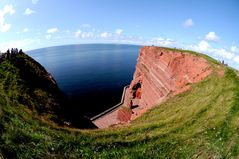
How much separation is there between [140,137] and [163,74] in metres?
48.0

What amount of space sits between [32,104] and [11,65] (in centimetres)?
1527

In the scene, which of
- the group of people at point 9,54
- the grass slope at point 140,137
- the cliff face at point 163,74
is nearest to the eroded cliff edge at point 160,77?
the cliff face at point 163,74

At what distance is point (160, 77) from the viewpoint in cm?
7194

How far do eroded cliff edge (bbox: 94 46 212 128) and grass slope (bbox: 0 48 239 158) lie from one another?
637 inches

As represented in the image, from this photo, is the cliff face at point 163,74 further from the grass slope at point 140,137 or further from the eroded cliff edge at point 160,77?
the grass slope at point 140,137

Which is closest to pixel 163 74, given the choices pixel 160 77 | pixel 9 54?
pixel 160 77

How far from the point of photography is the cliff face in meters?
50.5

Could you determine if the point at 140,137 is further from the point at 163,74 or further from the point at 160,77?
the point at 160,77

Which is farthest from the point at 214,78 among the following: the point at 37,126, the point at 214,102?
the point at 37,126

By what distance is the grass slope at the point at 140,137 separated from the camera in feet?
69.1

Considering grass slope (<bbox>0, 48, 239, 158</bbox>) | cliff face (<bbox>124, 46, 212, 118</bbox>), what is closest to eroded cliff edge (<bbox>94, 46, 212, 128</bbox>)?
cliff face (<bbox>124, 46, 212, 118</bbox>)

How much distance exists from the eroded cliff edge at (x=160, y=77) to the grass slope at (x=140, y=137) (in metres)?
16.2

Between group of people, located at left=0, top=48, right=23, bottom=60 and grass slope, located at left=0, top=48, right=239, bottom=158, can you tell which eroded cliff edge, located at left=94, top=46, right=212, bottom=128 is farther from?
group of people, located at left=0, top=48, right=23, bottom=60

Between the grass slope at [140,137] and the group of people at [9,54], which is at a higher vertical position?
the group of people at [9,54]
